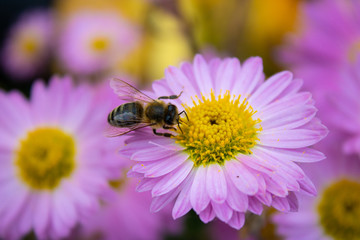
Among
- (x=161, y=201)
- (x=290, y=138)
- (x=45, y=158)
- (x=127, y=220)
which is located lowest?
(x=127, y=220)

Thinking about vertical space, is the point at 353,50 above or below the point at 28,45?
above

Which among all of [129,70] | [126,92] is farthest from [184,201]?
[129,70]

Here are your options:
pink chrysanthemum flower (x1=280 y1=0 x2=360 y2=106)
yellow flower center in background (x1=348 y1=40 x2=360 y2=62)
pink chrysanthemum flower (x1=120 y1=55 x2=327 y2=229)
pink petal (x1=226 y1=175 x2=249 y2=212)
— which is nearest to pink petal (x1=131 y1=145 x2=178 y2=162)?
pink chrysanthemum flower (x1=120 y1=55 x2=327 y2=229)

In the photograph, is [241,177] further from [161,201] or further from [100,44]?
[100,44]

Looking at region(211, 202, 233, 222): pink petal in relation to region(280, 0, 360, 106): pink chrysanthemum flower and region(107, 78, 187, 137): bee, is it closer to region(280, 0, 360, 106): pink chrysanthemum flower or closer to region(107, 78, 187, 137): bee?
region(107, 78, 187, 137): bee

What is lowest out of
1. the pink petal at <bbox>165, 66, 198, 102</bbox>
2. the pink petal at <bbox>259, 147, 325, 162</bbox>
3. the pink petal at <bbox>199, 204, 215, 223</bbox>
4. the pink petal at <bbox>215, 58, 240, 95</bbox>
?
the pink petal at <bbox>199, 204, 215, 223</bbox>

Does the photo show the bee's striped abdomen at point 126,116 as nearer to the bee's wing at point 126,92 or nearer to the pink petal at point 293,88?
the bee's wing at point 126,92

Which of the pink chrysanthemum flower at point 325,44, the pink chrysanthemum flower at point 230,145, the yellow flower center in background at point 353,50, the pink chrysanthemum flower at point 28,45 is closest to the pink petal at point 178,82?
the pink chrysanthemum flower at point 230,145

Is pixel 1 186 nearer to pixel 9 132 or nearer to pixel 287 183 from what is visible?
pixel 9 132
